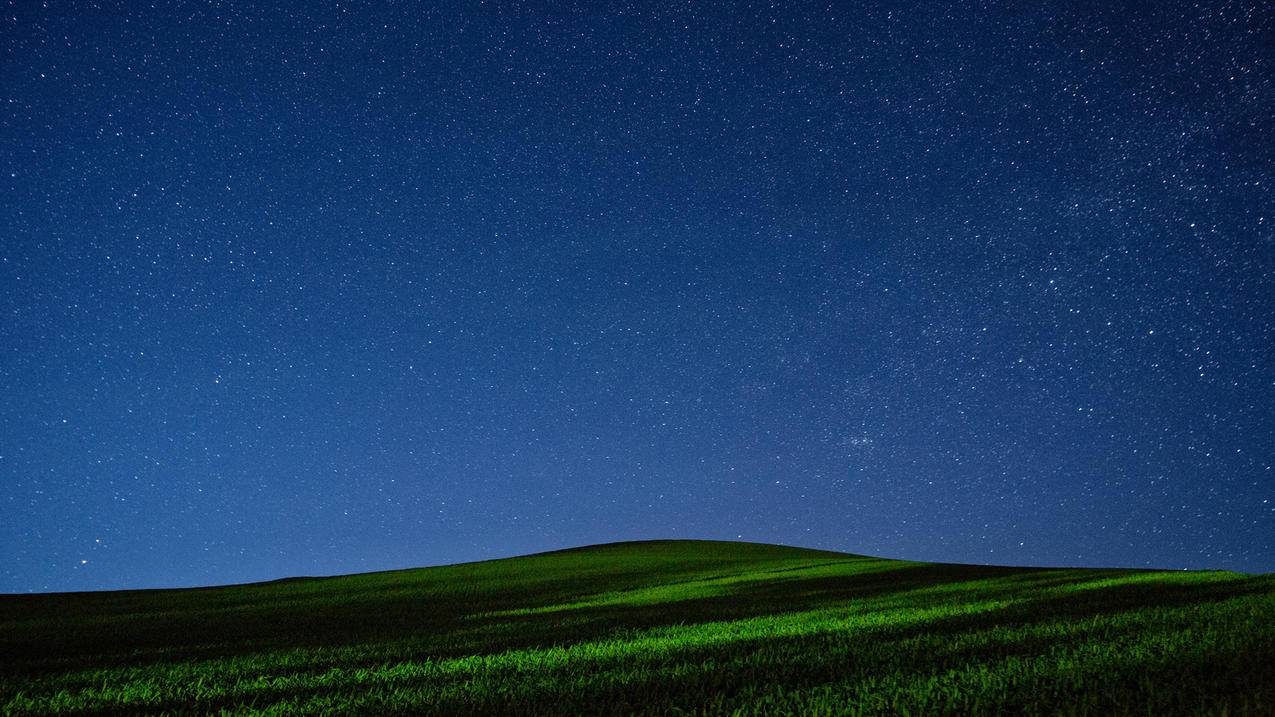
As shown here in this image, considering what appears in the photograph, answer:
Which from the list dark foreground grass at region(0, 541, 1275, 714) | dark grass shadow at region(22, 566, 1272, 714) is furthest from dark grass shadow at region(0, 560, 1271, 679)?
dark grass shadow at region(22, 566, 1272, 714)

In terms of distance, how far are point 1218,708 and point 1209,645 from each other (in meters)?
3.03

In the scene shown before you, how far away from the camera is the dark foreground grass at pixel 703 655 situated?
602 cm

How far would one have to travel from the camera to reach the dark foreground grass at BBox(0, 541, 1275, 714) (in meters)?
6.02

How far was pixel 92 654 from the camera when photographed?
43.9ft

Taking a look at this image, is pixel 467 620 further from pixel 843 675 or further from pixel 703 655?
pixel 843 675

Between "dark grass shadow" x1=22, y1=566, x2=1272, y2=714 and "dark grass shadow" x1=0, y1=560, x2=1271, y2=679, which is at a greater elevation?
"dark grass shadow" x1=22, y1=566, x2=1272, y2=714

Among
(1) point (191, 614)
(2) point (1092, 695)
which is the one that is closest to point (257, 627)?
(1) point (191, 614)

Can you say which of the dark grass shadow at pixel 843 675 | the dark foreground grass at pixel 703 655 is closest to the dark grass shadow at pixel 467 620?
the dark foreground grass at pixel 703 655

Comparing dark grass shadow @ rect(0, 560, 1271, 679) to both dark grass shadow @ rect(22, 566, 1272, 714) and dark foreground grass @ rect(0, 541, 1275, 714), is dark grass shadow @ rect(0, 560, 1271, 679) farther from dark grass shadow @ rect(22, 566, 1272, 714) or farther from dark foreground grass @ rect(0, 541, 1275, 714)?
dark grass shadow @ rect(22, 566, 1272, 714)

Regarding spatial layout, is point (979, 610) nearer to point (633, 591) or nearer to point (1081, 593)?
point (1081, 593)

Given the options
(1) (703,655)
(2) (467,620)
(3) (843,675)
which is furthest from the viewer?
(2) (467,620)

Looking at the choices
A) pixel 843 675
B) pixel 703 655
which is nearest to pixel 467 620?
pixel 703 655

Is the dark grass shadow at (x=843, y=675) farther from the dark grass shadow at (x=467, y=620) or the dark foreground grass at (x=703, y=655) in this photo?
the dark grass shadow at (x=467, y=620)

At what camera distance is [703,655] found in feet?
28.7
